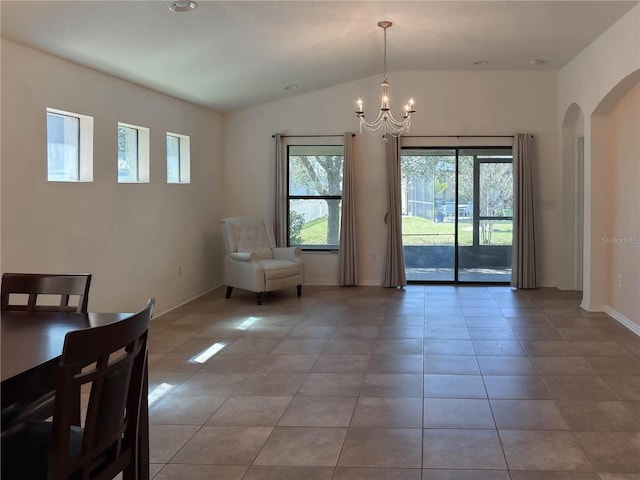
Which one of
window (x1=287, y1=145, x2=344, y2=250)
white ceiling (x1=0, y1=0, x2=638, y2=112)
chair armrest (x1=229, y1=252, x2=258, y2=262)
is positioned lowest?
chair armrest (x1=229, y1=252, x2=258, y2=262)

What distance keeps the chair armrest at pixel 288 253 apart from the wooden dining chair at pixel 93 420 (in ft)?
17.7

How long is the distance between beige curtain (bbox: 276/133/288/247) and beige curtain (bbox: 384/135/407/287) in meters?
1.45

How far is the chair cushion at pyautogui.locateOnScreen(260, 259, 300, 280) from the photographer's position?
6.71 meters

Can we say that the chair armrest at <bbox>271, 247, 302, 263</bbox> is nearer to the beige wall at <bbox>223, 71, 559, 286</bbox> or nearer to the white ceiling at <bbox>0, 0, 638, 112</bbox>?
the beige wall at <bbox>223, 71, 559, 286</bbox>

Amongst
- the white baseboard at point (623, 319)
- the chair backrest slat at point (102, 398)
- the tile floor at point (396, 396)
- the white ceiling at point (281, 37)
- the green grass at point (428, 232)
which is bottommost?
the tile floor at point (396, 396)

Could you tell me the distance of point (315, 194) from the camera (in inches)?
319

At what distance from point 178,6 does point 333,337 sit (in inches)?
116

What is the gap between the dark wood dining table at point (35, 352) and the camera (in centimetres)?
155

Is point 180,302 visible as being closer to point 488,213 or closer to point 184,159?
point 184,159

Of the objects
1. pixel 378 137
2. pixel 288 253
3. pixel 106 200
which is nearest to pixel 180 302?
pixel 288 253

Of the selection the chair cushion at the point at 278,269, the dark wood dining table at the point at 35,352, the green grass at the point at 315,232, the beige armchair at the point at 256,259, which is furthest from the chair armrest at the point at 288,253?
the dark wood dining table at the point at 35,352

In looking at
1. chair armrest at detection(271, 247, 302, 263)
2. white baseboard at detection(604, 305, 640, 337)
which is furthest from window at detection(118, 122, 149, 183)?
white baseboard at detection(604, 305, 640, 337)

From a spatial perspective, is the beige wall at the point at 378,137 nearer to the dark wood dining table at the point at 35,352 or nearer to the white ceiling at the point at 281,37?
the white ceiling at the point at 281,37

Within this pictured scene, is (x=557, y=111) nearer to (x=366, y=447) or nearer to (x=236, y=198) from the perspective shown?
(x=236, y=198)
